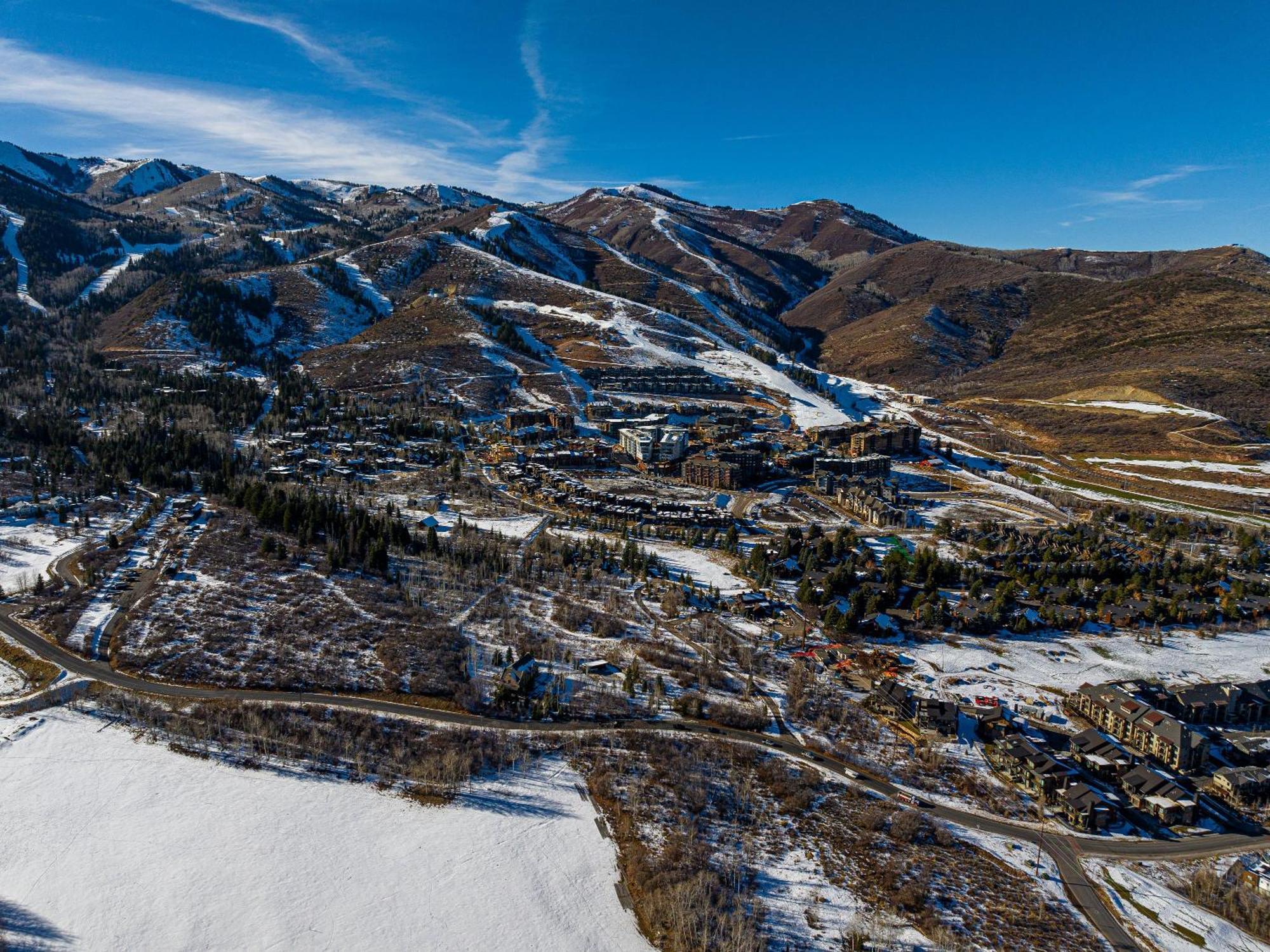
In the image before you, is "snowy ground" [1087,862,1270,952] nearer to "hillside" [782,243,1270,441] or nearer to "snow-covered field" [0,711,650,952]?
"snow-covered field" [0,711,650,952]

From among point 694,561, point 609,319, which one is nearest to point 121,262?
point 609,319

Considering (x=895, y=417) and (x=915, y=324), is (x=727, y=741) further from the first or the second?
(x=915, y=324)

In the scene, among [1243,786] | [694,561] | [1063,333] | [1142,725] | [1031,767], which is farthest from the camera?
[1063,333]

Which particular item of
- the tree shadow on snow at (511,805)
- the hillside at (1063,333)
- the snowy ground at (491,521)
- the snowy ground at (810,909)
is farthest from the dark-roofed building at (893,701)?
the hillside at (1063,333)

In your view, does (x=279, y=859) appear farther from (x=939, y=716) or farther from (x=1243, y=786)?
(x=1243, y=786)

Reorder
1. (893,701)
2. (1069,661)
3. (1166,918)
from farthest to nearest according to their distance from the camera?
(1069,661), (893,701), (1166,918)

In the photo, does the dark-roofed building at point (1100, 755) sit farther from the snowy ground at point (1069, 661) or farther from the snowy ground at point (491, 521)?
the snowy ground at point (491, 521)

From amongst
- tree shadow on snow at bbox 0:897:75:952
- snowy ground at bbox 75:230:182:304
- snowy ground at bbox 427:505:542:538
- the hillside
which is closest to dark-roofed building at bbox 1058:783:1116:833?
tree shadow on snow at bbox 0:897:75:952
